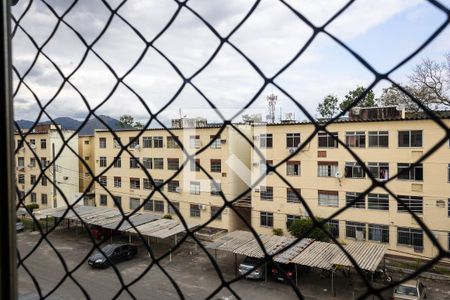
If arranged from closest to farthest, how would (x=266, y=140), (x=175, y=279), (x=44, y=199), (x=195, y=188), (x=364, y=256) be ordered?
(x=364, y=256) → (x=175, y=279) → (x=266, y=140) → (x=195, y=188) → (x=44, y=199)

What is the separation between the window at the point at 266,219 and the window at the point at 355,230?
125cm

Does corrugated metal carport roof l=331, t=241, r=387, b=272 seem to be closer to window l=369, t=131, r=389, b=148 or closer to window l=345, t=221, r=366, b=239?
window l=345, t=221, r=366, b=239

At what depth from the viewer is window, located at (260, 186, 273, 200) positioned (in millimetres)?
6568

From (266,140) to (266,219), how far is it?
4.42 feet

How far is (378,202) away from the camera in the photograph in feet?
19.0

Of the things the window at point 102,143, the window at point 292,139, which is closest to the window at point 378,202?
the window at point 292,139

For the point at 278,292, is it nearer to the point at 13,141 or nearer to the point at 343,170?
the point at 343,170

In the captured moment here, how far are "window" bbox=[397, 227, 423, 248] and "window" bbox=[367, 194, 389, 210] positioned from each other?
1.20ft

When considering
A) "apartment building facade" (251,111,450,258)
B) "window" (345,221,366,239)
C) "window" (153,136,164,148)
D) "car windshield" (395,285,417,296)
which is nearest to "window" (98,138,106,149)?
"window" (153,136,164,148)

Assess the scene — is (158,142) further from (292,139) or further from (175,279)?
(175,279)

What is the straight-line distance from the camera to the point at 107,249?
19.0 ft

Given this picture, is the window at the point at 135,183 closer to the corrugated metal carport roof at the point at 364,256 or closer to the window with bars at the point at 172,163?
the window with bars at the point at 172,163

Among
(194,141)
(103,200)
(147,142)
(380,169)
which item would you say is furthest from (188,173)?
(380,169)

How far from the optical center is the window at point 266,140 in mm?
6487
